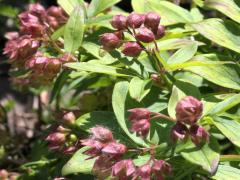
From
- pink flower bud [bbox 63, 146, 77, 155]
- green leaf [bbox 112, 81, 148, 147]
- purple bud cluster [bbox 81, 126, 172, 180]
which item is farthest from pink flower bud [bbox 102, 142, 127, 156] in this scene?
pink flower bud [bbox 63, 146, 77, 155]

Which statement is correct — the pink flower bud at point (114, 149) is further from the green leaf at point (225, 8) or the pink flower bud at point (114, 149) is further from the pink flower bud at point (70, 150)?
the green leaf at point (225, 8)

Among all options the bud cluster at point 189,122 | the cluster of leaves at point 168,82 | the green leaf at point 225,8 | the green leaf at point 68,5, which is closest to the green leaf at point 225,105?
the cluster of leaves at point 168,82

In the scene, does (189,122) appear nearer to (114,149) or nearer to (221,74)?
(114,149)

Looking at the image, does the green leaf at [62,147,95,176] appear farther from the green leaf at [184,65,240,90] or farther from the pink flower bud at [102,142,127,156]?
the green leaf at [184,65,240,90]

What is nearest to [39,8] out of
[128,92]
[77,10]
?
[77,10]

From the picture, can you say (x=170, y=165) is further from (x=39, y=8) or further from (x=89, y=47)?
(x=39, y=8)
